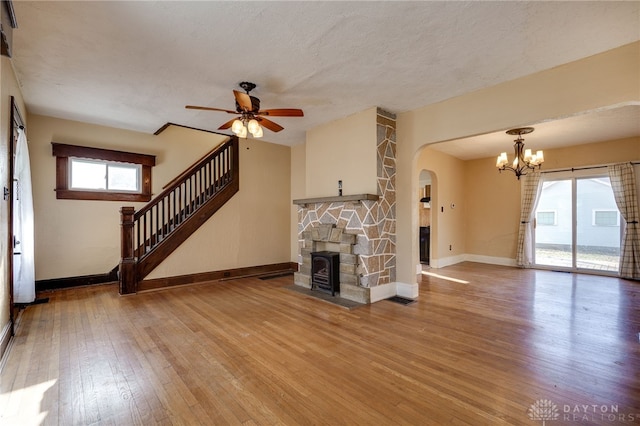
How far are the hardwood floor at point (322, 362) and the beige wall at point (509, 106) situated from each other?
158cm

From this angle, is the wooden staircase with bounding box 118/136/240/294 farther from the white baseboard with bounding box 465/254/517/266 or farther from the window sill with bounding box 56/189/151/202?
the white baseboard with bounding box 465/254/517/266

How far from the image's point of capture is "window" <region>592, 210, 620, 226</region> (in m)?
6.03

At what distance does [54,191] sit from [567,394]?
7231 millimetres

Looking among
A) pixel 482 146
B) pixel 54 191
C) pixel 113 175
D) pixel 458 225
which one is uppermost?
pixel 482 146

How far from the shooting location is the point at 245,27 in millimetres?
2514

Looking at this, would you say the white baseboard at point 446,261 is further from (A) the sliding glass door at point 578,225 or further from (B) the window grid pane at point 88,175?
(B) the window grid pane at point 88,175

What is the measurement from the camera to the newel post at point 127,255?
462 cm

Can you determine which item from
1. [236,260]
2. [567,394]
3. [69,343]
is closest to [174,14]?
[69,343]

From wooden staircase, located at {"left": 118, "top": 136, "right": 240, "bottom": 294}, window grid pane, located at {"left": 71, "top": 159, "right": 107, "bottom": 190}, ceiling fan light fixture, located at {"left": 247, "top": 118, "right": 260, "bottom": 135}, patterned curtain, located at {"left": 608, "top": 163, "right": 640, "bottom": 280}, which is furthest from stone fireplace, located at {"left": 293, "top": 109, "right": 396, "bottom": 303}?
patterned curtain, located at {"left": 608, "top": 163, "right": 640, "bottom": 280}

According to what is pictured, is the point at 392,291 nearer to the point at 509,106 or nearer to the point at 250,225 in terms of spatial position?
A: the point at 509,106

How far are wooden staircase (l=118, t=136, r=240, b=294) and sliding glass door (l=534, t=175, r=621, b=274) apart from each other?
24.3ft

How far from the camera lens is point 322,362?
98.6 inches

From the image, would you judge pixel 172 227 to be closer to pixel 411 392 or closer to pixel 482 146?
pixel 411 392

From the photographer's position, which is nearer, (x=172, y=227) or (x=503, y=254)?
(x=172, y=227)
